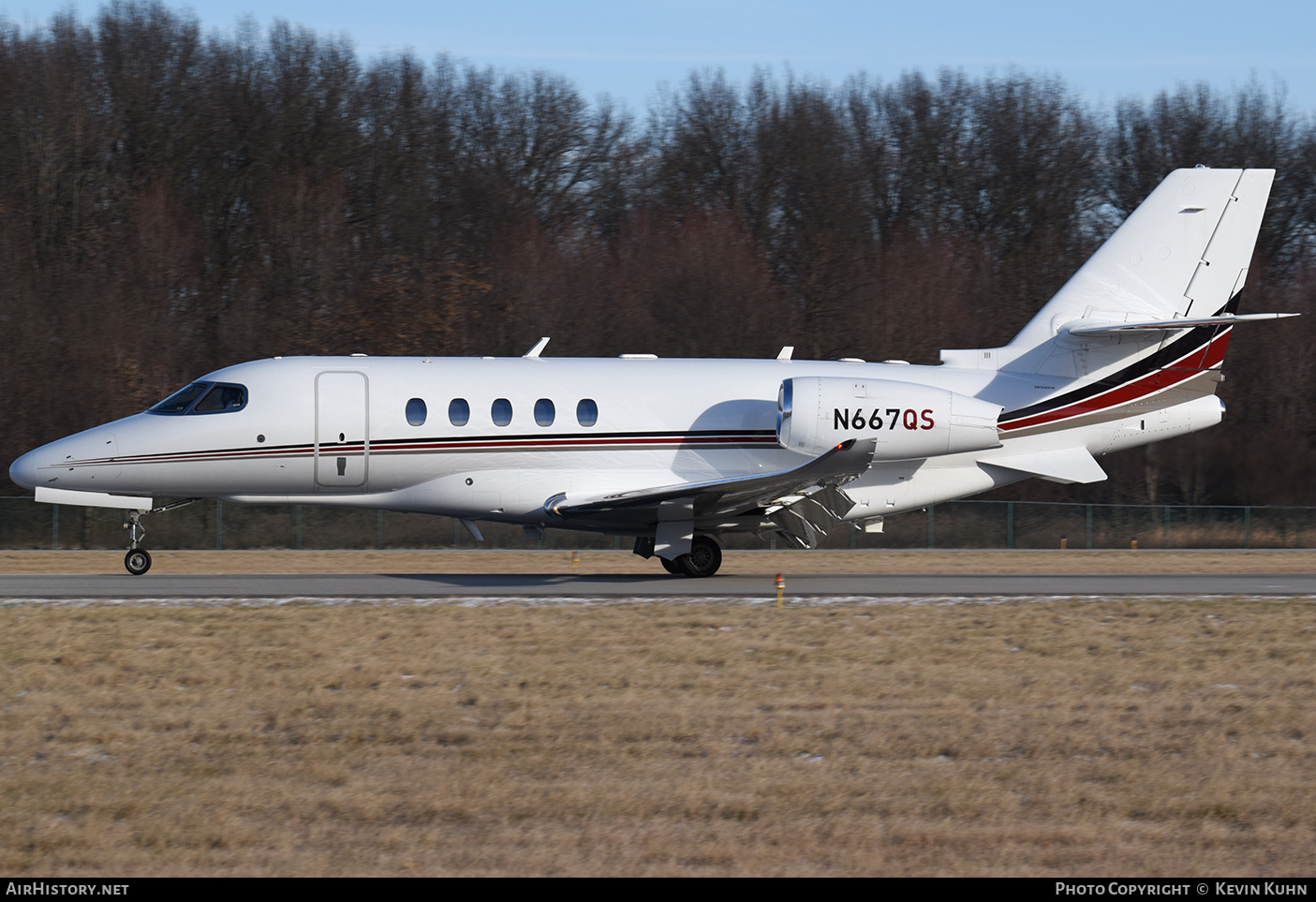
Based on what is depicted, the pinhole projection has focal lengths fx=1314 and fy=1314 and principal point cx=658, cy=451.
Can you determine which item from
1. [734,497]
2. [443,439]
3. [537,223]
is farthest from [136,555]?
[537,223]

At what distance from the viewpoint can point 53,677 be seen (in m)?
11.0

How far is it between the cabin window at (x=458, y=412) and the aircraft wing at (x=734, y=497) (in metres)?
1.66

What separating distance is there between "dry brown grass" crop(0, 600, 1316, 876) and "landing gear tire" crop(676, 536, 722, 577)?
194 inches

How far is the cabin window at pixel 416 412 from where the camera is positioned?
60.6 feet

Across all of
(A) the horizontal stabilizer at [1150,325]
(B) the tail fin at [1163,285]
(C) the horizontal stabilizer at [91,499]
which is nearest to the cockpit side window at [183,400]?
(C) the horizontal stabilizer at [91,499]

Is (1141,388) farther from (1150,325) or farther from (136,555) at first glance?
(136,555)

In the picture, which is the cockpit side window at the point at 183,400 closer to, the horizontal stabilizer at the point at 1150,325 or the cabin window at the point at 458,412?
the cabin window at the point at 458,412

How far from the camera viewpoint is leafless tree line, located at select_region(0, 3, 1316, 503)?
36.6m

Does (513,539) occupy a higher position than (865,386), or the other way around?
(865,386)

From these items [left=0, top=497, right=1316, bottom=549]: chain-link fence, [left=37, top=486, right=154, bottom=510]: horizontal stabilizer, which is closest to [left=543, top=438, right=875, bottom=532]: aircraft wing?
[left=37, top=486, right=154, bottom=510]: horizontal stabilizer
